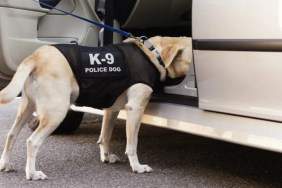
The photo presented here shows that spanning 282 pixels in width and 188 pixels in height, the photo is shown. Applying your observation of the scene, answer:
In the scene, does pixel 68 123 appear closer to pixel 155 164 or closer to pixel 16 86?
pixel 155 164

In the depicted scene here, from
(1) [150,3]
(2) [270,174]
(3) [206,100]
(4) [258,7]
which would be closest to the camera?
(4) [258,7]

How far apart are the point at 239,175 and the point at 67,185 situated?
1.19m

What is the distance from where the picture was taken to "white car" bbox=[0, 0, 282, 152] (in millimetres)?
2682

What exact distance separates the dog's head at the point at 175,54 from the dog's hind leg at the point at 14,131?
3.27 ft

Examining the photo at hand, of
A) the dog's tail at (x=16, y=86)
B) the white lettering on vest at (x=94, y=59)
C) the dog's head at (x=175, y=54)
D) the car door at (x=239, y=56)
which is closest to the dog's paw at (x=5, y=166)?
the dog's tail at (x=16, y=86)

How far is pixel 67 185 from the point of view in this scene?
3.29m

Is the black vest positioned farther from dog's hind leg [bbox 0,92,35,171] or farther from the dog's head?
dog's hind leg [bbox 0,92,35,171]

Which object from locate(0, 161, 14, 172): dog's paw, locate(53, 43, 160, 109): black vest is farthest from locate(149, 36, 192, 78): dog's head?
locate(0, 161, 14, 172): dog's paw

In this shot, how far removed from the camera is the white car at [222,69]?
2.68 metres

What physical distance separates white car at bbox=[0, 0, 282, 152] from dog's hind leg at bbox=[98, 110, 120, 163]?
92mm

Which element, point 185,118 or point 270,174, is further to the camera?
point 270,174

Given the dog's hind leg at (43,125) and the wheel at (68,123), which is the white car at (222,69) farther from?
the wheel at (68,123)

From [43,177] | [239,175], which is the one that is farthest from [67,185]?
[239,175]

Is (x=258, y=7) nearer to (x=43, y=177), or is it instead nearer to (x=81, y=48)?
(x=81, y=48)
